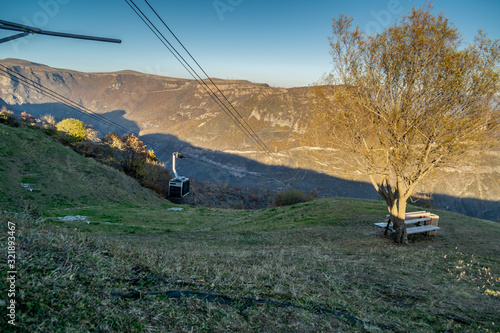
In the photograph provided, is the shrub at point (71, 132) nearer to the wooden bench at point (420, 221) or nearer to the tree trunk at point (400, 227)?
the wooden bench at point (420, 221)

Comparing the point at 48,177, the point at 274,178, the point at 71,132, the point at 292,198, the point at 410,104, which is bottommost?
the point at 292,198

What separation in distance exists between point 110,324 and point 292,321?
8.83ft

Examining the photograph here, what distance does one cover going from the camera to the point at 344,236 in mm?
13984

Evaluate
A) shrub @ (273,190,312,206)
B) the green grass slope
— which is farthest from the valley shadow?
the green grass slope

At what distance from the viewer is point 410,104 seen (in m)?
10.5

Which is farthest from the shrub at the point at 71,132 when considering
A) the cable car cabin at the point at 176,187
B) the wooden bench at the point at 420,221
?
the wooden bench at the point at 420,221

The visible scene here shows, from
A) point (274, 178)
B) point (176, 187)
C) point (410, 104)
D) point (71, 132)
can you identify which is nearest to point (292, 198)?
point (176, 187)

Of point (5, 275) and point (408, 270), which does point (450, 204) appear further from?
point (5, 275)

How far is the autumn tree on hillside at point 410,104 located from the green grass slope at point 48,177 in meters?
20.3

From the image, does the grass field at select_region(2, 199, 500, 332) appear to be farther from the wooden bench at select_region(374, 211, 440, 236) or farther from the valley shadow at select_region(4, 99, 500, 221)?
the valley shadow at select_region(4, 99, 500, 221)

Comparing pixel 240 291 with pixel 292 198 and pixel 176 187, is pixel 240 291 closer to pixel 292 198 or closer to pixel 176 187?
pixel 176 187

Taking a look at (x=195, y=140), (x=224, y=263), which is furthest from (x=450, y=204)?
(x=195, y=140)

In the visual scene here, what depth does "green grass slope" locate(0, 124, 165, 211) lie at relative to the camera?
19.4m

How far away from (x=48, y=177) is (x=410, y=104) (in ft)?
89.5
